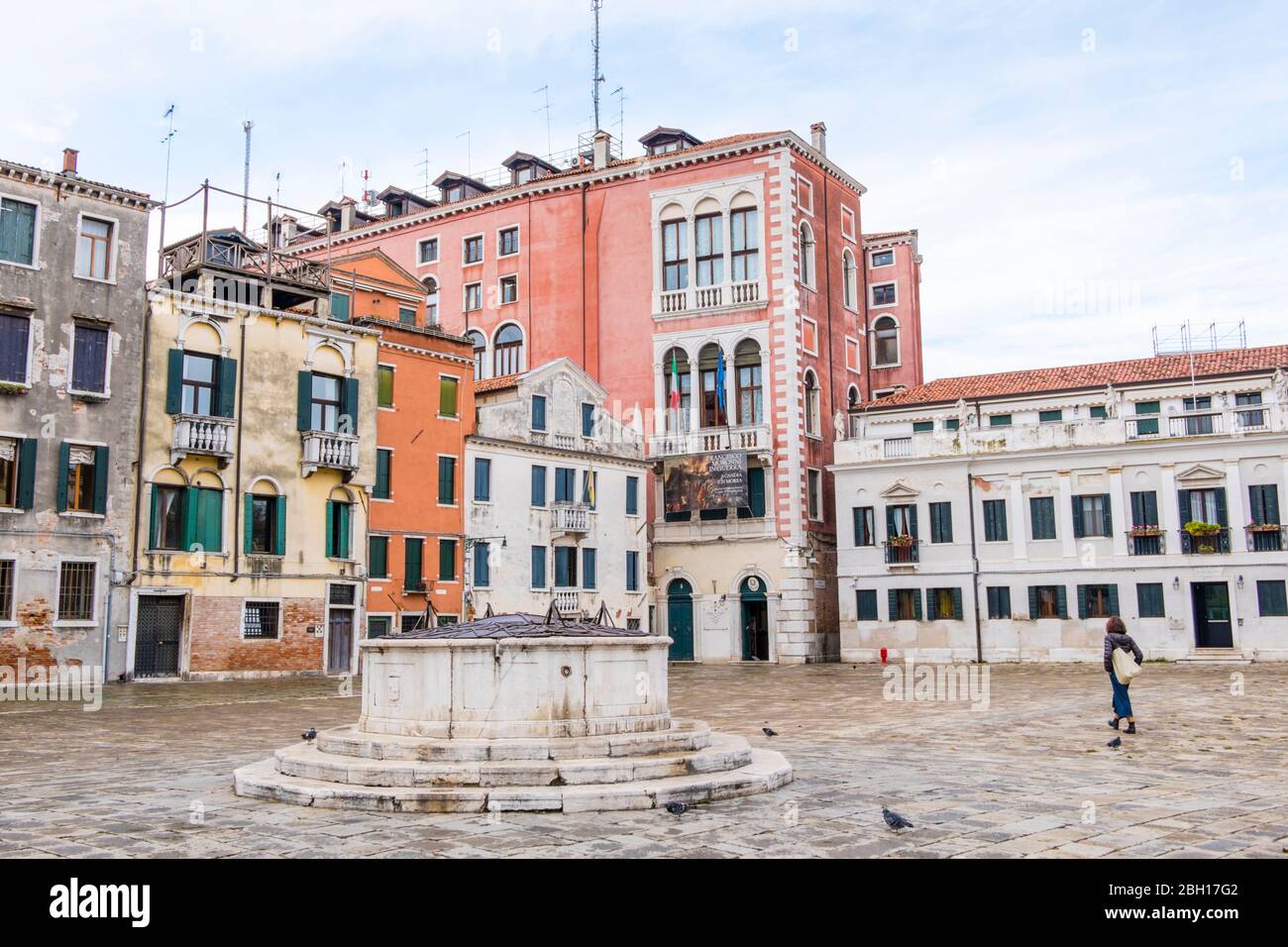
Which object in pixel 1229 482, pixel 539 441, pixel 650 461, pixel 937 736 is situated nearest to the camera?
pixel 937 736

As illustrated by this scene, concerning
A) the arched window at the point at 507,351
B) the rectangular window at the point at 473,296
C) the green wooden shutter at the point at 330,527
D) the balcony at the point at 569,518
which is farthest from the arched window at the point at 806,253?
the green wooden shutter at the point at 330,527

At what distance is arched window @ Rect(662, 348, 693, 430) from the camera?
4512 centimetres

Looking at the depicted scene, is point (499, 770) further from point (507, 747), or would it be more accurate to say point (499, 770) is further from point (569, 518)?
point (569, 518)

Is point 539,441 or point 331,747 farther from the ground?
point 539,441

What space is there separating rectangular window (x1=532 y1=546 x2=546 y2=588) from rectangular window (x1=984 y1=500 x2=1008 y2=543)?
1506 cm

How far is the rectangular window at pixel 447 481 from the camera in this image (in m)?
36.6

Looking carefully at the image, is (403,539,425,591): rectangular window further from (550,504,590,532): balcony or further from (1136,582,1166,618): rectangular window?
(1136,582,1166,618): rectangular window

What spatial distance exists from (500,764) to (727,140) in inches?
1514

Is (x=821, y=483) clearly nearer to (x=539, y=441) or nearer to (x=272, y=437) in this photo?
(x=539, y=441)

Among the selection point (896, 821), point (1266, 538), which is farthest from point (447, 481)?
point (896, 821)

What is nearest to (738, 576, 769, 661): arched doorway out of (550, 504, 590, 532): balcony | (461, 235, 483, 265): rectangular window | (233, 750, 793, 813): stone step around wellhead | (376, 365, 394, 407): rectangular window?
(550, 504, 590, 532): balcony

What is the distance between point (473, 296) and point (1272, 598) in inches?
1264
